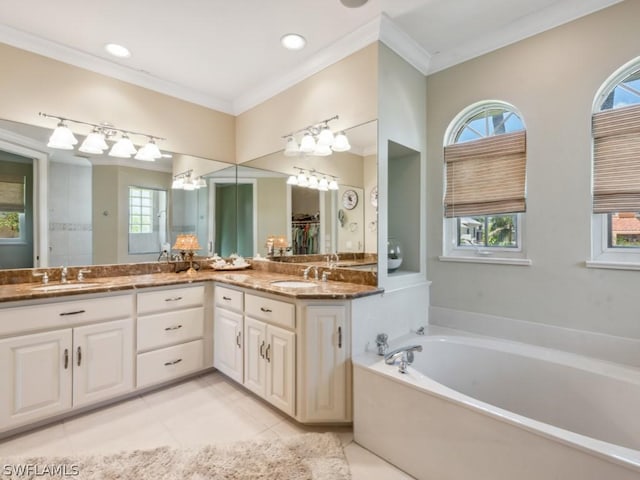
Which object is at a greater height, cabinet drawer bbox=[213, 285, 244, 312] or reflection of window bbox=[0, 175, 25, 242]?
reflection of window bbox=[0, 175, 25, 242]

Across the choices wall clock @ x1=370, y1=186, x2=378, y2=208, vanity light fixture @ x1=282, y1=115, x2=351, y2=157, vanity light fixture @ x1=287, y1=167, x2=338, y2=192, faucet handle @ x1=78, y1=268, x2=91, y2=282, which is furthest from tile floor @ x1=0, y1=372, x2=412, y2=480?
vanity light fixture @ x1=282, y1=115, x2=351, y2=157

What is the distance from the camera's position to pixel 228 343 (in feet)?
8.42

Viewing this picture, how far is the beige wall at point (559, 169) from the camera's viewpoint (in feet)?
5.95

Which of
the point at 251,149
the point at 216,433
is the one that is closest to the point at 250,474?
the point at 216,433

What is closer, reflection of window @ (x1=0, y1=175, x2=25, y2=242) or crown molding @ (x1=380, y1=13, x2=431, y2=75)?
crown molding @ (x1=380, y1=13, x2=431, y2=75)

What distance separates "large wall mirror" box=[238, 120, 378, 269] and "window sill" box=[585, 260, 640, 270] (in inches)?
50.2

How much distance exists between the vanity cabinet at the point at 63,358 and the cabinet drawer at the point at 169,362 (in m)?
0.09

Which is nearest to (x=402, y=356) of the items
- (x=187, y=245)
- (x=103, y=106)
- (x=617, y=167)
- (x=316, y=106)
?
(x=617, y=167)

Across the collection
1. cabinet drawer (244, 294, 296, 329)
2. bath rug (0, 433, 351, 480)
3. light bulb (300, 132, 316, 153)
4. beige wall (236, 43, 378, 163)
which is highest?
beige wall (236, 43, 378, 163)

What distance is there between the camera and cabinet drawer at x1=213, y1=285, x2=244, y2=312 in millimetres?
2449

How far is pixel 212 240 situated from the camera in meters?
3.36

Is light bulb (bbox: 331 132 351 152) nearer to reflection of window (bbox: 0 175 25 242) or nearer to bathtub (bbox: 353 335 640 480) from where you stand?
bathtub (bbox: 353 335 640 480)

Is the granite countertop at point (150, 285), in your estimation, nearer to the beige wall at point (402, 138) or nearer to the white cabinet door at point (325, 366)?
the white cabinet door at point (325, 366)

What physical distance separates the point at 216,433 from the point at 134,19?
2.74m
